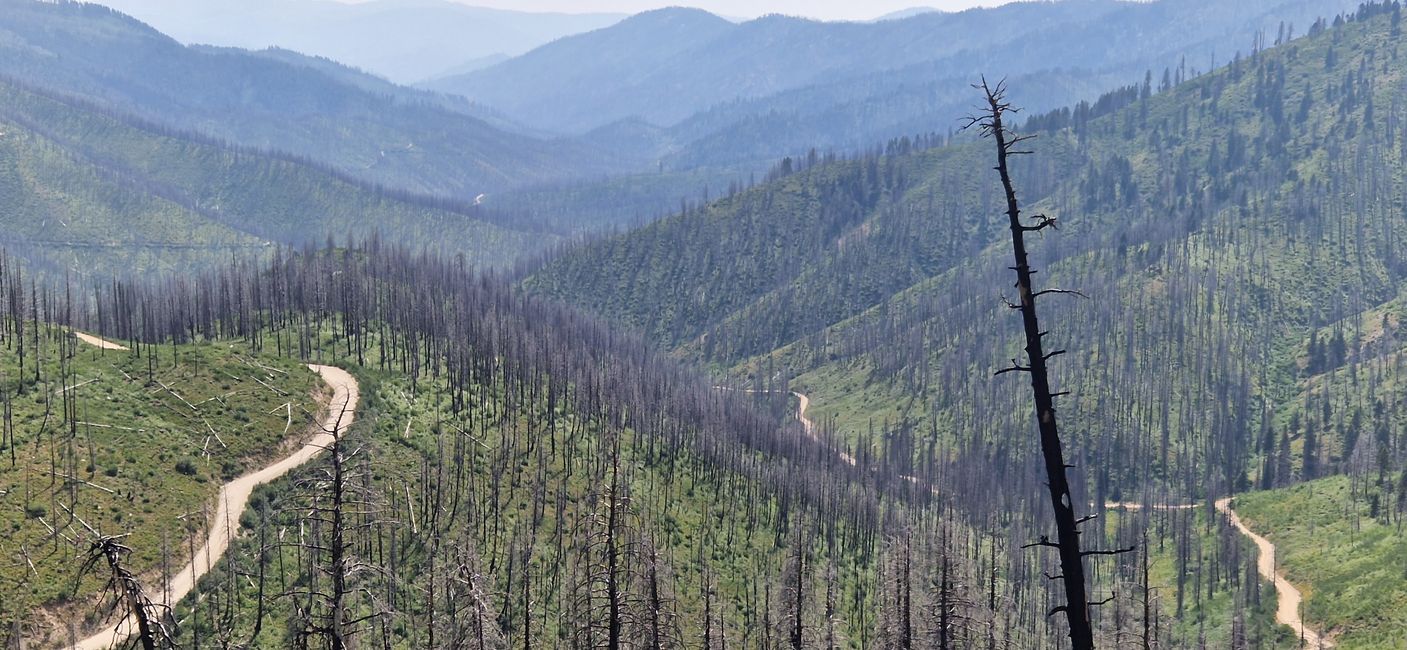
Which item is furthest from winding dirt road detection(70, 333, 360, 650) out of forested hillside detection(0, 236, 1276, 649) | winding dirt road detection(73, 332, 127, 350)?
forested hillside detection(0, 236, 1276, 649)

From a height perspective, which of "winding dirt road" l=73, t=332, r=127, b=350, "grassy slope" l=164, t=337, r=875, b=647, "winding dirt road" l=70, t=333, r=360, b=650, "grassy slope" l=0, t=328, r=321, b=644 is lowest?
"grassy slope" l=164, t=337, r=875, b=647

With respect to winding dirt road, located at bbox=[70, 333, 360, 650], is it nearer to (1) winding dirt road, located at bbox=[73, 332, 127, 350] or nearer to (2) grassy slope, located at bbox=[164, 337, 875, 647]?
(1) winding dirt road, located at bbox=[73, 332, 127, 350]

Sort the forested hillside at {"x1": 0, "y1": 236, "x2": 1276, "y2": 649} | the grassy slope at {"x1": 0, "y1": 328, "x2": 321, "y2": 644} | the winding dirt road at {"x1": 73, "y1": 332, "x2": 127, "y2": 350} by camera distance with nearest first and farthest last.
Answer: the forested hillside at {"x1": 0, "y1": 236, "x2": 1276, "y2": 649}, the grassy slope at {"x1": 0, "y1": 328, "x2": 321, "y2": 644}, the winding dirt road at {"x1": 73, "y1": 332, "x2": 127, "y2": 350}

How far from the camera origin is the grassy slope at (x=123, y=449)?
10194 cm

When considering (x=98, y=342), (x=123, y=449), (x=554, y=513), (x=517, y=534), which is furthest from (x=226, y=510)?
(x=98, y=342)

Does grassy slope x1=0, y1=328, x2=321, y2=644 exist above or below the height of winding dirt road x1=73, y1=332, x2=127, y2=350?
below

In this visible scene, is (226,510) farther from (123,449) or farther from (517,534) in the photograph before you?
(517,534)

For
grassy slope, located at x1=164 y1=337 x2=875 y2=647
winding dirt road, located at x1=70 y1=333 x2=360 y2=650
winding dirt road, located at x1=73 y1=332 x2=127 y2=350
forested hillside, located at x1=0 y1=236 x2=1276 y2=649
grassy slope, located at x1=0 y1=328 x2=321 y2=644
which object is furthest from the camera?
winding dirt road, located at x1=73 y1=332 x2=127 y2=350

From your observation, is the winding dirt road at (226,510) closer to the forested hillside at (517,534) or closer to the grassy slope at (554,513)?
the forested hillside at (517,534)

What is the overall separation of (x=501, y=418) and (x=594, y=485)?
19985 mm

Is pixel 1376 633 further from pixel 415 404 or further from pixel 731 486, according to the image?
pixel 415 404

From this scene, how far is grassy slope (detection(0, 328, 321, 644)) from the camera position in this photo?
101938 millimetres

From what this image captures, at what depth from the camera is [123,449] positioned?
125 m

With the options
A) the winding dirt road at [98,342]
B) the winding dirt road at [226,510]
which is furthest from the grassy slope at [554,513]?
the winding dirt road at [98,342]
